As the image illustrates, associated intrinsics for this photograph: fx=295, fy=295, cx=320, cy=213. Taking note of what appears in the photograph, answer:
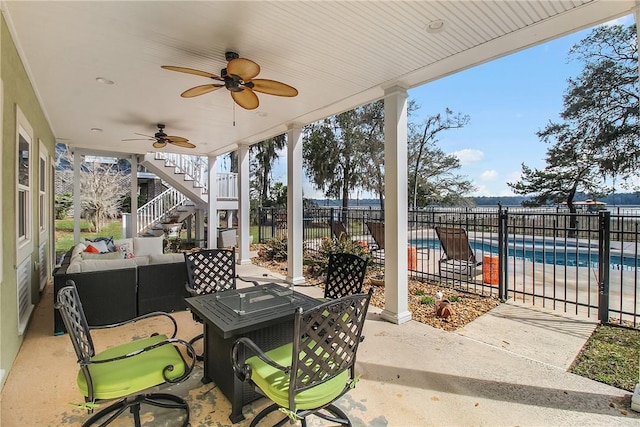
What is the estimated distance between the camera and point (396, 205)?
3754mm

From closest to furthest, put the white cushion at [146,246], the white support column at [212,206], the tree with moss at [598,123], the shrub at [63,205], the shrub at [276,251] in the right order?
the white cushion at [146,246]
the shrub at [276,251]
the white support column at [212,206]
the tree with moss at [598,123]
the shrub at [63,205]

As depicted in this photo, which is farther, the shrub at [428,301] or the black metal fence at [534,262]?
the shrub at [428,301]

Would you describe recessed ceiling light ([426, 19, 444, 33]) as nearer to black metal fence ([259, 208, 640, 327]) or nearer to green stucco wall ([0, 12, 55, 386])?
black metal fence ([259, 208, 640, 327])

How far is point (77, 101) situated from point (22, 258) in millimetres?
2428

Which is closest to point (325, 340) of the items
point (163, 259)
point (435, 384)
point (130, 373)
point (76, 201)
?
point (130, 373)

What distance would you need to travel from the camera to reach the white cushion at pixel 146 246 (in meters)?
6.34

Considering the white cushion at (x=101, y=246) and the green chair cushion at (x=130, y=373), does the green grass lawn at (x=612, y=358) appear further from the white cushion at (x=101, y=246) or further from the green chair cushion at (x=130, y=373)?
the white cushion at (x=101, y=246)

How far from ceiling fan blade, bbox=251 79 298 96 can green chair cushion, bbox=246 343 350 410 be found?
7.75 ft

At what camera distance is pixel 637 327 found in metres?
3.32

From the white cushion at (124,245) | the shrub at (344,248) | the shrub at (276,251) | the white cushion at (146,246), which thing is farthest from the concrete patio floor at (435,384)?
the shrub at (276,251)

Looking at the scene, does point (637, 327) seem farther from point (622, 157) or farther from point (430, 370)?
point (622, 157)

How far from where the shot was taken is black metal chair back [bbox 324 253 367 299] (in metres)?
2.89

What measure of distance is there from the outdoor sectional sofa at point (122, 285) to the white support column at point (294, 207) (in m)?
1.97

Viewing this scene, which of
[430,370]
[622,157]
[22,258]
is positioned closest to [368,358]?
[430,370]
